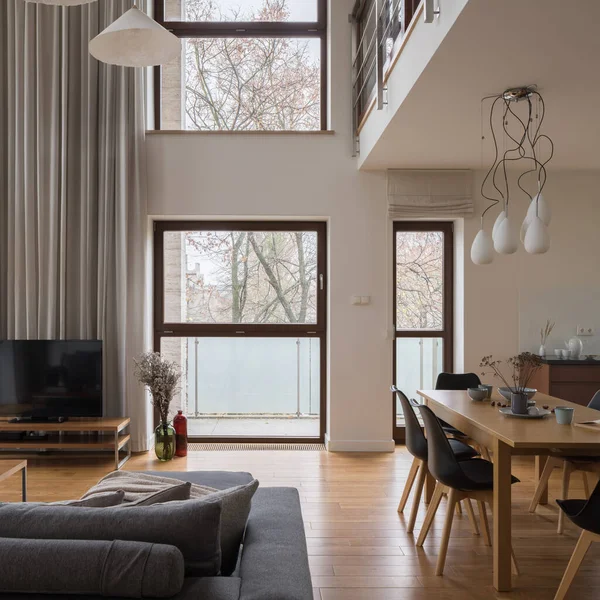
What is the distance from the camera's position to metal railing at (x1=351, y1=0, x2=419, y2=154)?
390 centimetres

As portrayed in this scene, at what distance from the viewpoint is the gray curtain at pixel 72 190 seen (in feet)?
17.6

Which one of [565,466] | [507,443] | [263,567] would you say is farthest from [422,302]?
[263,567]

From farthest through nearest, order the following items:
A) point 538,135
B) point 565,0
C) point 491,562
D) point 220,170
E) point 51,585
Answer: point 220,170
point 538,135
point 491,562
point 565,0
point 51,585

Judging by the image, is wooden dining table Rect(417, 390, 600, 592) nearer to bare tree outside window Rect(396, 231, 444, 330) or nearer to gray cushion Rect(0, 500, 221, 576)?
gray cushion Rect(0, 500, 221, 576)

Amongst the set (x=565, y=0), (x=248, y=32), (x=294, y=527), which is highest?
(x=248, y=32)

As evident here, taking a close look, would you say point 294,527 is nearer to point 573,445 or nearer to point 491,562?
point 573,445

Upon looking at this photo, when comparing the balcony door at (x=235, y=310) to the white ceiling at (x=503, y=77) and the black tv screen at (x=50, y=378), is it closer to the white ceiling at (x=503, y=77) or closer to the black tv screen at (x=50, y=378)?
the black tv screen at (x=50, y=378)

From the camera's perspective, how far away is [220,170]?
18.3ft

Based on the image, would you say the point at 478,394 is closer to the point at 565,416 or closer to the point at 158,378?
the point at 565,416

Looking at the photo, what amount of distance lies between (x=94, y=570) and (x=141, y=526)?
0.16m

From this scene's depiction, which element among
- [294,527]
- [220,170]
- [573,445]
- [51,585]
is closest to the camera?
[51,585]

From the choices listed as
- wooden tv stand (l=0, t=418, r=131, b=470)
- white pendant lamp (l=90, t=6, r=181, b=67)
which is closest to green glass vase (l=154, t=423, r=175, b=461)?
wooden tv stand (l=0, t=418, r=131, b=470)

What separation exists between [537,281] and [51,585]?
5044 mm

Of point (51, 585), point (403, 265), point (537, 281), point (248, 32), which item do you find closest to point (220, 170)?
point (248, 32)
